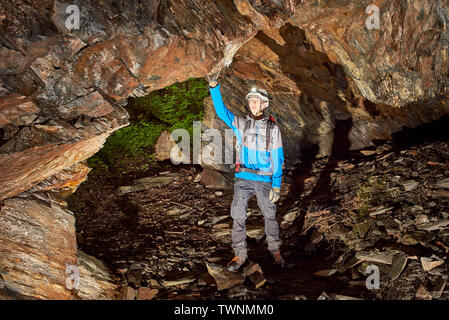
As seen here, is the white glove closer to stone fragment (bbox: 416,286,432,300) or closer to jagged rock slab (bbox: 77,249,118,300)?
stone fragment (bbox: 416,286,432,300)

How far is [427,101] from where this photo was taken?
6.14m

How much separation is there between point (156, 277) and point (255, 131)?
2492 millimetres

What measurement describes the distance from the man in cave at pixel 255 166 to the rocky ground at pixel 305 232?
19.5 inches

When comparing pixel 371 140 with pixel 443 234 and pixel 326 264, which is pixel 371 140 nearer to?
pixel 443 234

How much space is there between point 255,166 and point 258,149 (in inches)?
10.0

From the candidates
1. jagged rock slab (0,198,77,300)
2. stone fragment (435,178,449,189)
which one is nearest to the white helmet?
stone fragment (435,178,449,189)

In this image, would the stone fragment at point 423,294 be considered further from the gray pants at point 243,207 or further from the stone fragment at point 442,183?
the stone fragment at point 442,183

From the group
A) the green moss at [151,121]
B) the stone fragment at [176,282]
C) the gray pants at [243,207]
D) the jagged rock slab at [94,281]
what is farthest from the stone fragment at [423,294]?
the green moss at [151,121]

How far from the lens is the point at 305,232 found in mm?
5109

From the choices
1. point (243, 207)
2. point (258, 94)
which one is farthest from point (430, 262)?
point (258, 94)

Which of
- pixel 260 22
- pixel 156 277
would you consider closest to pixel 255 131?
pixel 260 22

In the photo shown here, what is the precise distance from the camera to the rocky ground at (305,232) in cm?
376

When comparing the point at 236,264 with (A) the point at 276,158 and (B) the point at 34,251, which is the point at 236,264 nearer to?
(A) the point at 276,158

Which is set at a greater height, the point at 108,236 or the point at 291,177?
the point at 291,177
